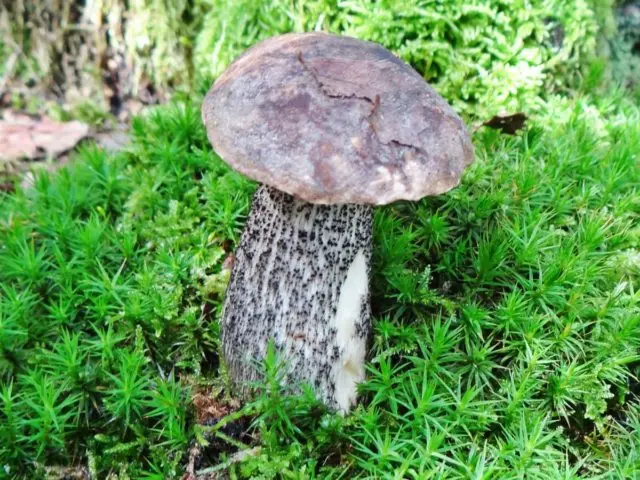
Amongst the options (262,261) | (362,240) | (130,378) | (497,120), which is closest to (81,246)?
(130,378)

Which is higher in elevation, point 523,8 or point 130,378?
point 523,8

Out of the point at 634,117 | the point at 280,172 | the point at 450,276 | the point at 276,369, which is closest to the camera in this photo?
the point at 280,172

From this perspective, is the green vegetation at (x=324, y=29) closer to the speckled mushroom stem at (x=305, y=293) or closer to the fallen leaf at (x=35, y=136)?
the fallen leaf at (x=35, y=136)

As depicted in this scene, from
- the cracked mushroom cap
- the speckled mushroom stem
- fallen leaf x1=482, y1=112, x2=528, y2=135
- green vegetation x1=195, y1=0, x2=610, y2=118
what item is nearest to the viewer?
→ the cracked mushroom cap

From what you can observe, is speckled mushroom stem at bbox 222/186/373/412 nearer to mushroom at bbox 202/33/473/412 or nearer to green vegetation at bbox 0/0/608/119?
mushroom at bbox 202/33/473/412

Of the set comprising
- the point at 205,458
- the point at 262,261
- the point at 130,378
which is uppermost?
the point at 262,261

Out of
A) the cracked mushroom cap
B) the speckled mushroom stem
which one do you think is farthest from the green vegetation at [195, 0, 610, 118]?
the speckled mushroom stem

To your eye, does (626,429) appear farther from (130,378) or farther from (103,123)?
(103,123)

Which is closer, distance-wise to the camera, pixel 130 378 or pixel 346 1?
pixel 130 378
